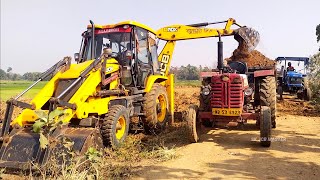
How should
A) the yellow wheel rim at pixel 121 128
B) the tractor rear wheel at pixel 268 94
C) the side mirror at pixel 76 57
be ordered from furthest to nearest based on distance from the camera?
the side mirror at pixel 76 57, the tractor rear wheel at pixel 268 94, the yellow wheel rim at pixel 121 128

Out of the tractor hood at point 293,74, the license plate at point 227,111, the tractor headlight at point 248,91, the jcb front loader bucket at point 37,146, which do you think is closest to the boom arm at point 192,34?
the tractor headlight at point 248,91

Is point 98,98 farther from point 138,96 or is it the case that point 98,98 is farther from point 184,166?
point 184,166

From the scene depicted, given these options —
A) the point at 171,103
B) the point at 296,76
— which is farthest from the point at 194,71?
the point at 171,103

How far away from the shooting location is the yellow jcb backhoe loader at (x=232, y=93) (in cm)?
632

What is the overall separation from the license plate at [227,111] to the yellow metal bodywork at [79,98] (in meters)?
2.24

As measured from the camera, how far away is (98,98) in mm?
6418

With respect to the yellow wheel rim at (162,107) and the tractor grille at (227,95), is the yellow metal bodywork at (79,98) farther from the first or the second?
the tractor grille at (227,95)

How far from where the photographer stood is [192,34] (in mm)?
9016

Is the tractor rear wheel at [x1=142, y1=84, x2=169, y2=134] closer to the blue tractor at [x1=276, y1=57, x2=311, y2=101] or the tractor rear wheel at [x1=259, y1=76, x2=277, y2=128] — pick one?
the tractor rear wheel at [x1=259, y1=76, x2=277, y2=128]

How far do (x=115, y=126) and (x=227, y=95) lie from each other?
7.83 feet

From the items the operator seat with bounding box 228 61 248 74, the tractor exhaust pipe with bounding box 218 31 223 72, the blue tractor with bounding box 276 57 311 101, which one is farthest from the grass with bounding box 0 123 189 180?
the blue tractor with bounding box 276 57 311 101

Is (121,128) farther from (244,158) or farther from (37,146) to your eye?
(244,158)

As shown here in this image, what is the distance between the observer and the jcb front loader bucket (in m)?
4.55

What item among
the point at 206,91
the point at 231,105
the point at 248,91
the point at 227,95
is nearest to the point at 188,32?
the point at 206,91
